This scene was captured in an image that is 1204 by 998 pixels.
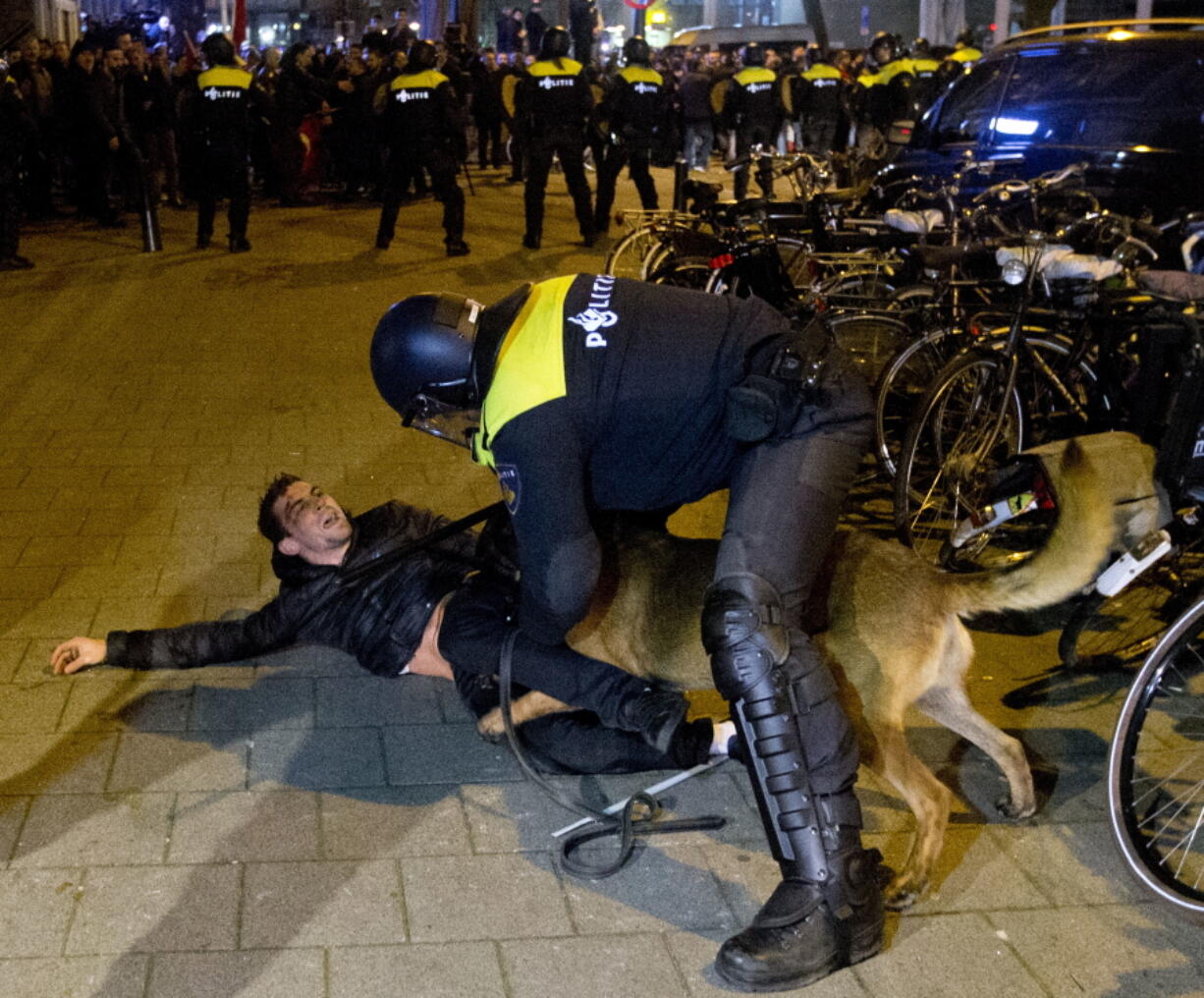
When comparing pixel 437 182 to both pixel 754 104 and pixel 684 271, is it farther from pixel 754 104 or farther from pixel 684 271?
pixel 754 104

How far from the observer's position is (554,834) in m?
3.62

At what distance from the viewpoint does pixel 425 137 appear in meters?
12.5

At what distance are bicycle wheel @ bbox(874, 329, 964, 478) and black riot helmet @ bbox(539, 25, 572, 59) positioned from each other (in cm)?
768

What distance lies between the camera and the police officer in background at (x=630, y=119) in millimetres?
13609

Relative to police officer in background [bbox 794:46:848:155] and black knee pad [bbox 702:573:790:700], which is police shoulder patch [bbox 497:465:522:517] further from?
police officer in background [bbox 794:46:848:155]

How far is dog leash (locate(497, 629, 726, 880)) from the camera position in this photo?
A: 3.50 m

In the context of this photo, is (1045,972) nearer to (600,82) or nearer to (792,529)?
(792,529)

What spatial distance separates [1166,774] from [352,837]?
240 centimetres

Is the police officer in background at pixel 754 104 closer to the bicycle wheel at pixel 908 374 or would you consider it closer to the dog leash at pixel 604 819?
the bicycle wheel at pixel 908 374

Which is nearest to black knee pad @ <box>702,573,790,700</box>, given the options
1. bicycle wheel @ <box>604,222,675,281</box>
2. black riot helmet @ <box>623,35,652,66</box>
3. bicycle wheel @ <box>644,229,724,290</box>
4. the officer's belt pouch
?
the officer's belt pouch

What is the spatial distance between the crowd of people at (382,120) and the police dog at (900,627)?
928 centimetres

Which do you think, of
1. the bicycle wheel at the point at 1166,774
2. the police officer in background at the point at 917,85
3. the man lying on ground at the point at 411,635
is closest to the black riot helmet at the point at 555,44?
the police officer in background at the point at 917,85

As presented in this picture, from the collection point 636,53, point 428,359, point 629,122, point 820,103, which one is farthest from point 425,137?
point 428,359

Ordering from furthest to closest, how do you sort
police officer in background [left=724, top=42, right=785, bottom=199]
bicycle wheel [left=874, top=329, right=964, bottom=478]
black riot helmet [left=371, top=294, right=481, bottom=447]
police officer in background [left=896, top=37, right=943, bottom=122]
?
police officer in background [left=896, top=37, right=943, bottom=122]
police officer in background [left=724, top=42, right=785, bottom=199]
bicycle wheel [left=874, top=329, right=964, bottom=478]
black riot helmet [left=371, top=294, right=481, bottom=447]
